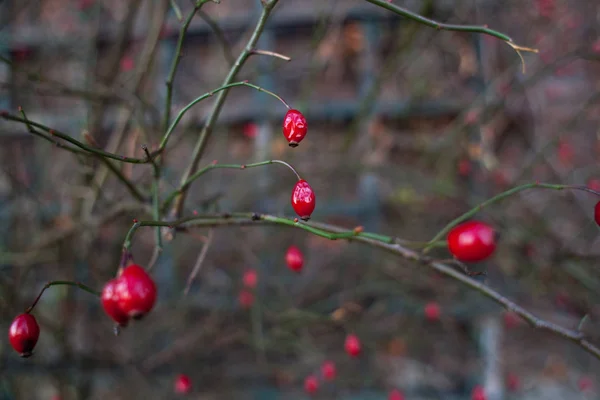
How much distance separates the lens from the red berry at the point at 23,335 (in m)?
0.82

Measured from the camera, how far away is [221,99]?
0.94 meters

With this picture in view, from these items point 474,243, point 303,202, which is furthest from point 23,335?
point 474,243

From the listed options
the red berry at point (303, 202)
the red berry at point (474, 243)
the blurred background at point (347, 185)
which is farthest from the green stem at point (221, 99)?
the blurred background at point (347, 185)

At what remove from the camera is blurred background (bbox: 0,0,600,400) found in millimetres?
2615

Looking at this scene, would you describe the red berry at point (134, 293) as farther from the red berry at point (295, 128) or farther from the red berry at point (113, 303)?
the red berry at point (295, 128)

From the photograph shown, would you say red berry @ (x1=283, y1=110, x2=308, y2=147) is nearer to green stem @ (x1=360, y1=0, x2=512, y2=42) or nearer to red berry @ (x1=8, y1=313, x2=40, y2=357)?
green stem @ (x1=360, y1=0, x2=512, y2=42)

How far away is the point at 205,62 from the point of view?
367 centimetres

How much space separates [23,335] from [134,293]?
283 mm

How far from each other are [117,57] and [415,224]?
7.33 ft

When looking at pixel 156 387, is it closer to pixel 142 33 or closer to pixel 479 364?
pixel 479 364

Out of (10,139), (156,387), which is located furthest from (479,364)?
(10,139)

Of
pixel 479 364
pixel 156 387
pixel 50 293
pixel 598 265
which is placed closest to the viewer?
pixel 598 265

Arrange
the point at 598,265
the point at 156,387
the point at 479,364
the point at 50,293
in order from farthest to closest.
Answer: the point at 479,364
the point at 50,293
the point at 156,387
the point at 598,265

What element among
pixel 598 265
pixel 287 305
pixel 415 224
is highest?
pixel 598 265
